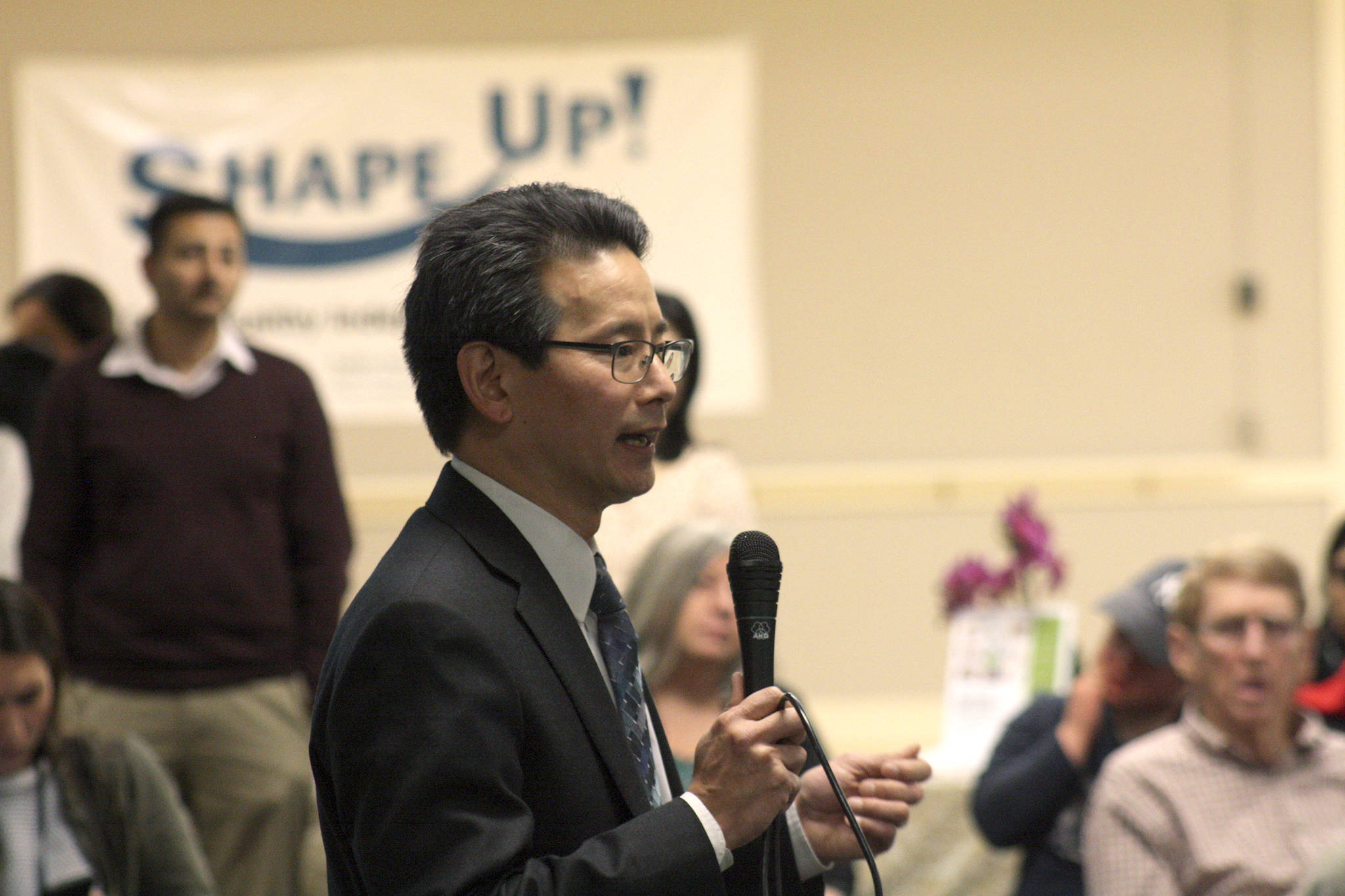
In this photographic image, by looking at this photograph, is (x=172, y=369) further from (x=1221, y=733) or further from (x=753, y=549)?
(x=753, y=549)

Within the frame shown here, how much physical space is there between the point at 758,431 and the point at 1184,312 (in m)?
1.62

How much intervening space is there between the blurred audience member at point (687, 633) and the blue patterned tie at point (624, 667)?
1.31 meters

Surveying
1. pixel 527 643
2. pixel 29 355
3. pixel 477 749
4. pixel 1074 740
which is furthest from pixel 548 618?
pixel 29 355

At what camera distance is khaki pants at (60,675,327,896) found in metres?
3.23

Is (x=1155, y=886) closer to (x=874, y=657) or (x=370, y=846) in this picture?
(x=370, y=846)

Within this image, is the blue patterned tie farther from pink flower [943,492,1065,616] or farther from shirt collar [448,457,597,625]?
pink flower [943,492,1065,616]

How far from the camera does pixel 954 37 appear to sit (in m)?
6.00

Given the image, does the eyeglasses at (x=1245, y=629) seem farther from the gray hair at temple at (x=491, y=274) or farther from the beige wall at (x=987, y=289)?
the beige wall at (x=987, y=289)

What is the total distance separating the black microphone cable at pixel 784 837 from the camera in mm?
1211

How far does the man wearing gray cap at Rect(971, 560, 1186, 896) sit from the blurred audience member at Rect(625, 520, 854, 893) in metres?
0.41

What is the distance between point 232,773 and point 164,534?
50 cm

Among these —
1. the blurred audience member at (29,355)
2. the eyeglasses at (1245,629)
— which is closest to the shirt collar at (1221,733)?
the eyeglasses at (1245,629)

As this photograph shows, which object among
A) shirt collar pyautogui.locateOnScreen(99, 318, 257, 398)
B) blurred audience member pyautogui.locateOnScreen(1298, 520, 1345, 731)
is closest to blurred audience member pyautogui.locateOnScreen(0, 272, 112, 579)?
shirt collar pyautogui.locateOnScreen(99, 318, 257, 398)

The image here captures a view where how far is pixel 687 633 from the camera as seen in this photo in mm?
2738
